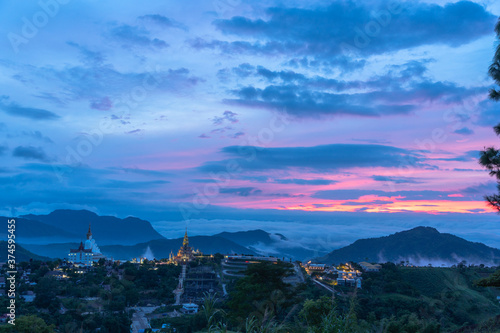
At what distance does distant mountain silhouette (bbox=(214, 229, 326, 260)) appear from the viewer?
121 m

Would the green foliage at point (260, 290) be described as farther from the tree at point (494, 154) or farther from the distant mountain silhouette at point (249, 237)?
the distant mountain silhouette at point (249, 237)

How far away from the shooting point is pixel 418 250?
81062mm

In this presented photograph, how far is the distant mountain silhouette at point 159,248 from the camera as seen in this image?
10906cm

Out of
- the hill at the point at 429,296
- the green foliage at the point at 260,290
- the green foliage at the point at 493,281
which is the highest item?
the green foliage at the point at 493,281

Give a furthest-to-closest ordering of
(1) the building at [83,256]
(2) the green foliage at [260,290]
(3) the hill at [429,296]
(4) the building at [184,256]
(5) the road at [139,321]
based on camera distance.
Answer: (1) the building at [83,256], (4) the building at [184,256], (3) the hill at [429,296], (5) the road at [139,321], (2) the green foliage at [260,290]

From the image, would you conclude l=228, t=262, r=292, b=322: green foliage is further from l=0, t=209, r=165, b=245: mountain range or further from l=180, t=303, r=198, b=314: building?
l=0, t=209, r=165, b=245: mountain range

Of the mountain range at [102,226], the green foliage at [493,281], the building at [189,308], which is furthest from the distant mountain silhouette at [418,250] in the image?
the mountain range at [102,226]

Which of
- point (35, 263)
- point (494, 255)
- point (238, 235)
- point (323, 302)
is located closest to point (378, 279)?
point (323, 302)

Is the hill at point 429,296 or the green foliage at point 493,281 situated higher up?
the green foliage at point 493,281

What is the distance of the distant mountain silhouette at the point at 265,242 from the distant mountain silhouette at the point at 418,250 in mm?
27016

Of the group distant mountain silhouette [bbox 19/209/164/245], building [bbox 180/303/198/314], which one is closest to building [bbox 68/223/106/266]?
building [bbox 180/303/198/314]

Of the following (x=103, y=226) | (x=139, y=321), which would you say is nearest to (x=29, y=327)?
(x=139, y=321)

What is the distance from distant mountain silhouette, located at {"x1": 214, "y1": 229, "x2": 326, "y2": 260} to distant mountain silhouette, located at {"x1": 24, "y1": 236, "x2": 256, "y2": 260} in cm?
938

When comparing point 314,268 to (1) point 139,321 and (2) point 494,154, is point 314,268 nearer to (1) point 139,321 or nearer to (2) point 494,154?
(1) point 139,321
